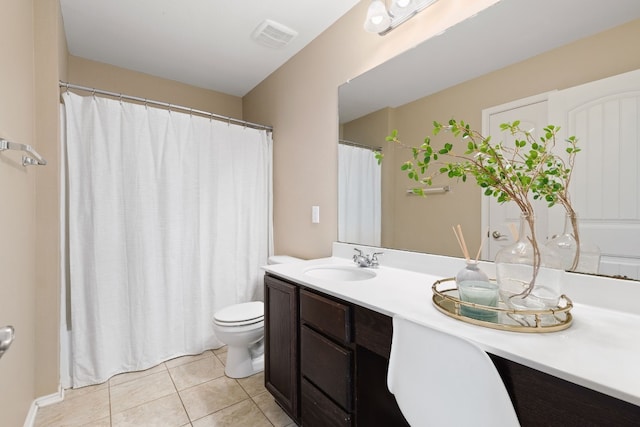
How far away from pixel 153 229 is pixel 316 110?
1.49m

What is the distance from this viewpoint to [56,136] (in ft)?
5.45

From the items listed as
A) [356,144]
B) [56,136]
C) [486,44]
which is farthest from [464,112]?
[56,136]

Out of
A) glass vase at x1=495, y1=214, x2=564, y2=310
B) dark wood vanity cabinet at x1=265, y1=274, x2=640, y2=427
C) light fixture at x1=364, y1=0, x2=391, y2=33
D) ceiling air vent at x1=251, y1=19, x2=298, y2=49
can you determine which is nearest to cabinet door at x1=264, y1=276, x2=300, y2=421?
dark wood vanity cabinet at x1=265, y1=274, x2=640, y2=427

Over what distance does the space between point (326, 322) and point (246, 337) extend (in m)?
0.92

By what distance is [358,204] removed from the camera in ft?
6.14

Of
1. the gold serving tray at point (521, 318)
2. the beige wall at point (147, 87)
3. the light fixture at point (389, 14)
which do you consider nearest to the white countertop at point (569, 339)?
the gold serving tray at point (521, 318)

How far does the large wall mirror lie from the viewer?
0.98 metres

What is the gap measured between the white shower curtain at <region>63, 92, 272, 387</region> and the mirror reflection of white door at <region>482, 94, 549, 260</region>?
1.85 metres

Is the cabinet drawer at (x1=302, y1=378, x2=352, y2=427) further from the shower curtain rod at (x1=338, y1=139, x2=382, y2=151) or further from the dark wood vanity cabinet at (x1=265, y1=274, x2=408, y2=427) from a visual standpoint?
the shower curtain rod at (x1=338, y1=139, x2=382, y2=151)

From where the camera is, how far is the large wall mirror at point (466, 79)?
98 cm

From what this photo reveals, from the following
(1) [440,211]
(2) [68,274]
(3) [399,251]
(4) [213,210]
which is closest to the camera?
(1) [440,211]

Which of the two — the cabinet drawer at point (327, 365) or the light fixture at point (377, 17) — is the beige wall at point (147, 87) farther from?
the cabinet drawer at point (327, 365)

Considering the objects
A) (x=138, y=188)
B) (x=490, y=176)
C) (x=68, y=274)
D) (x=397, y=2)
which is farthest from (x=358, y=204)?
(x=68, y=274)

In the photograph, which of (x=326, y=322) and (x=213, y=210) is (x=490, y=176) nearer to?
(x=326, y=322)
